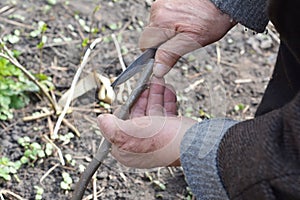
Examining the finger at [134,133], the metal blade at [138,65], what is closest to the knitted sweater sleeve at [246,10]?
the metal blade at [138,65]

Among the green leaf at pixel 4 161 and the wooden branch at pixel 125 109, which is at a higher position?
the wooden branch at pixel 125 109

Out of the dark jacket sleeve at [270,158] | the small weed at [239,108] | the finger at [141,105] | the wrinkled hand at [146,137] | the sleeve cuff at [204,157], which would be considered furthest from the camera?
the small weed at [239,108]

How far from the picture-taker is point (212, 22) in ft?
4.69

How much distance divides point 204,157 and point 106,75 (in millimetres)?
548

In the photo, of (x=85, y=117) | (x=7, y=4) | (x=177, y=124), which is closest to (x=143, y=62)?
(x=177, y=124)

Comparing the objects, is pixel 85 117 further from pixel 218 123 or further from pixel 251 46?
pixel 251 46

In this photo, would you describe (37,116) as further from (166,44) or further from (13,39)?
(166,44)

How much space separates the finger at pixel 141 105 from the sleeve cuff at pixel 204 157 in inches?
6.5

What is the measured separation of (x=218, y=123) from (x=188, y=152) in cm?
8

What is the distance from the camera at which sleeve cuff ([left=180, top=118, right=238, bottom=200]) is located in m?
1.17

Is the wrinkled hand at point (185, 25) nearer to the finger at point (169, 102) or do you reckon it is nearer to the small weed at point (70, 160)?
the finger at point (169, 102)

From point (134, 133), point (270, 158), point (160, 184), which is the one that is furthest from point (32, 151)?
point (270, 158)

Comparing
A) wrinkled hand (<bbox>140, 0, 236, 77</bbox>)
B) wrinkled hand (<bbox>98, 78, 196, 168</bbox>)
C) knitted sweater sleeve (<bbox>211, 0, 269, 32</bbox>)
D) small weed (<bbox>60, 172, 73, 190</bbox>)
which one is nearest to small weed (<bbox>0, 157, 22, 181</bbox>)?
small weed (<bbox>60, 172, 73, 190</bbox>)

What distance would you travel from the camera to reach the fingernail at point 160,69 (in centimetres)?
136
